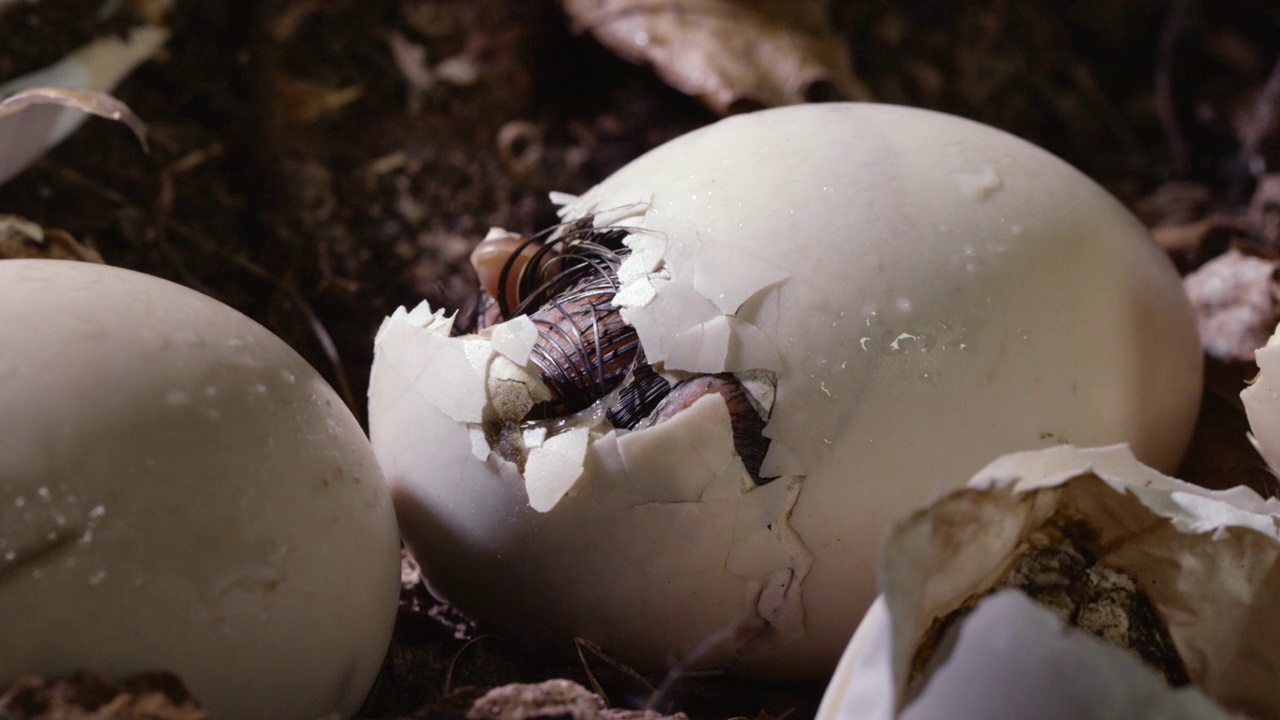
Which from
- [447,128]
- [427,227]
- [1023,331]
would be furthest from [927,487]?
[447,128]

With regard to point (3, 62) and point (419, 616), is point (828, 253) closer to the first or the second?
point (419, 616)

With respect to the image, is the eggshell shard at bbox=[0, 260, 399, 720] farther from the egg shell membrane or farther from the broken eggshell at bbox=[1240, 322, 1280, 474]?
the broken eggshell at bbox=[1240, 322, 1280, 474]

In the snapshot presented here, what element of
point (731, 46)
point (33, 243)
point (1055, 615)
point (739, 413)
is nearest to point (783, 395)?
point (739, 413)

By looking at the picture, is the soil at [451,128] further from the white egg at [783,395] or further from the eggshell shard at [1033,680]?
the eggshell shard at [1033,680]

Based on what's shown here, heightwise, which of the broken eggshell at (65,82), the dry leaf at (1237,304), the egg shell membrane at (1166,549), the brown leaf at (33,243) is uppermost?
the broken eggshell at (65,82)

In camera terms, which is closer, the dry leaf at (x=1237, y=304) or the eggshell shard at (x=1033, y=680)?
the eggshell shard at (x=1033, y=680)

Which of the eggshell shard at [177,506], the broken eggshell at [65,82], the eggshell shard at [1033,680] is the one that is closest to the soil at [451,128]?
the broken eggshell at [65,82]
